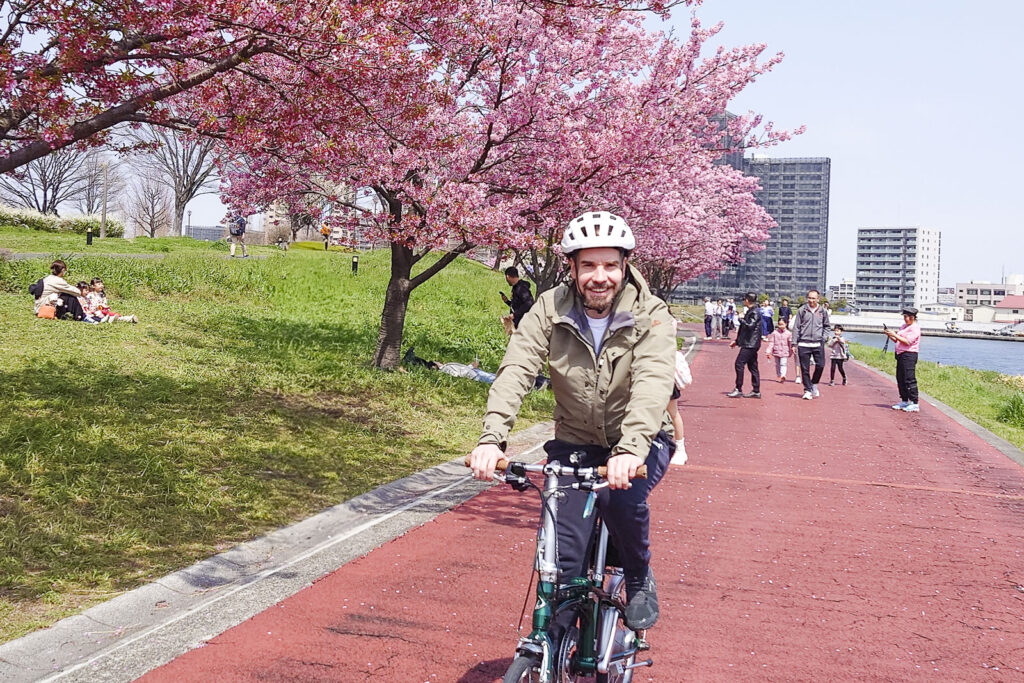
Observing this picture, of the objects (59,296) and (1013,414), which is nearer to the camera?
(59,296)

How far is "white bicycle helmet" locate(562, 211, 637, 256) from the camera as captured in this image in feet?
11.0

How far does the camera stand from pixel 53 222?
4103 cm

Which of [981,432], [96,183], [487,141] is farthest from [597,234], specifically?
[96,183]

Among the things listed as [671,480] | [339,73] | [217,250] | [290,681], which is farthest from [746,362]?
[217,250]

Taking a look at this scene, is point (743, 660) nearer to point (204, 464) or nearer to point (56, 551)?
point (56, 551)

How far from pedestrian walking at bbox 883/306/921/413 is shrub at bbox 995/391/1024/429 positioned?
5.21ft

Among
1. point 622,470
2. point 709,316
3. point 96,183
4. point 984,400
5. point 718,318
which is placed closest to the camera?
point 622,470

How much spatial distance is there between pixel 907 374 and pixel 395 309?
9674mm

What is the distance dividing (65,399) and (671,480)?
21.9 feet

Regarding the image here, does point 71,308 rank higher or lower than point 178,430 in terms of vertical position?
higher

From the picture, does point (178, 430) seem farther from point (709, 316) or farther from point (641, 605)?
point (709, 316)

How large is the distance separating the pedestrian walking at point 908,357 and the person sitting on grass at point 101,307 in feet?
47.5

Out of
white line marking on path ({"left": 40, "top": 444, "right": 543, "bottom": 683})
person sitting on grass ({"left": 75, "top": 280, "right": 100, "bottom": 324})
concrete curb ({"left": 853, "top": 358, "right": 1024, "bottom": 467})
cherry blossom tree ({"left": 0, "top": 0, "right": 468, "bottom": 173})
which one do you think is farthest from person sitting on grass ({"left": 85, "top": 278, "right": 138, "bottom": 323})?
concrete curb ({"left": 853, "top": 358, "right": 1024, "bottom": 467})

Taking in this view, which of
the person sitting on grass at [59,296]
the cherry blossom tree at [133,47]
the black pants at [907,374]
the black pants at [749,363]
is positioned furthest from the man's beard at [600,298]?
the person sitting on grass at [59,296]
